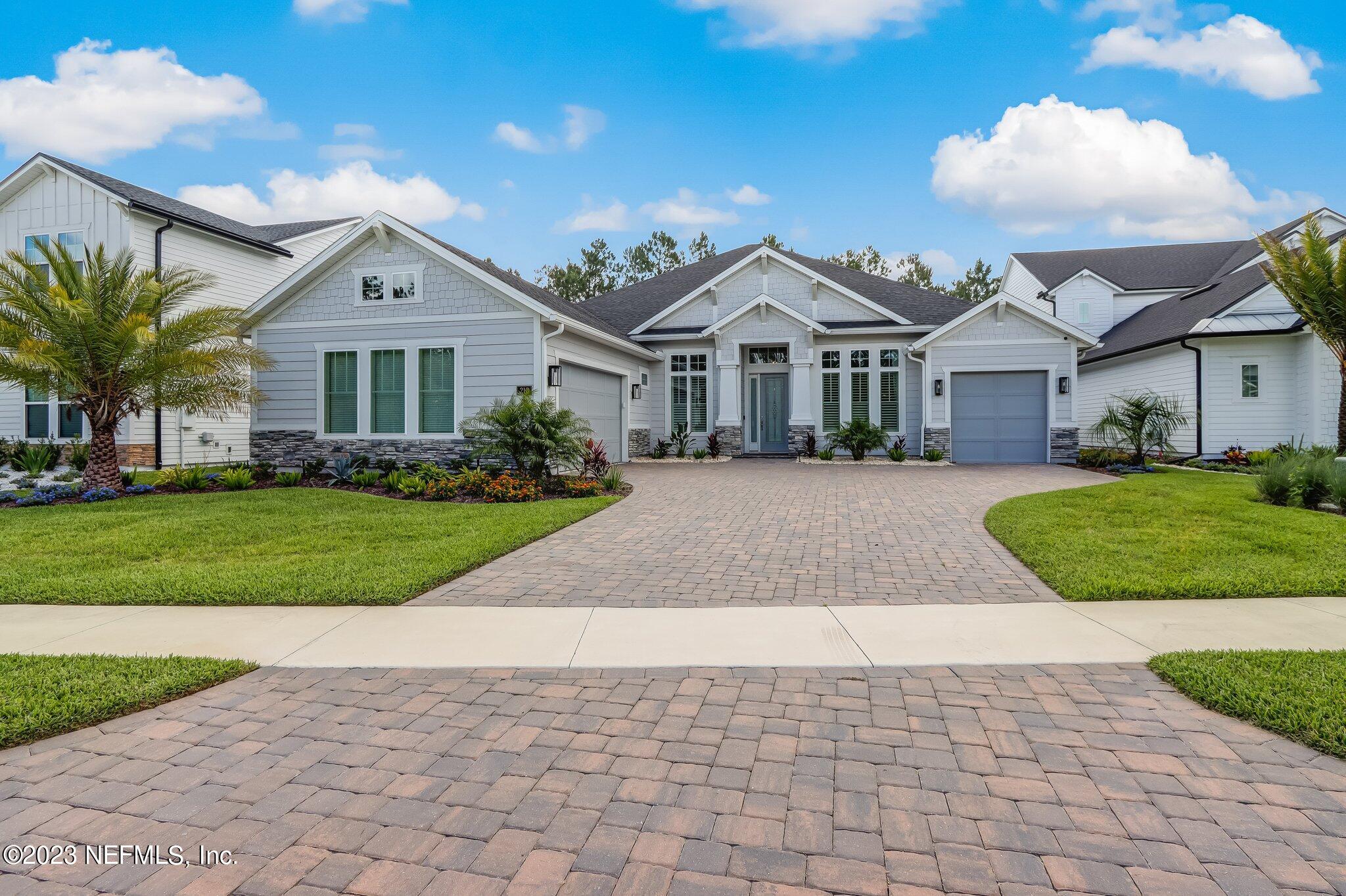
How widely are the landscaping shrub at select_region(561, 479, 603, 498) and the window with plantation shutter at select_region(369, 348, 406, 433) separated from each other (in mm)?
4977

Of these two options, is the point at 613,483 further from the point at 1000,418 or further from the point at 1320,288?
the point at 1320,288

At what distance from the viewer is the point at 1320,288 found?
535 inches

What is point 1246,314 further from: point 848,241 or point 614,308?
point 848,241

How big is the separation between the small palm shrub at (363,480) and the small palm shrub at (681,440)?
8726 mm

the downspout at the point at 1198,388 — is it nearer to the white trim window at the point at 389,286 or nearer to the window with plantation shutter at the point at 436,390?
the window with plantation shutter at the point at 436,390

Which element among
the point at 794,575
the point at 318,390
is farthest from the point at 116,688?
the point at 318,390

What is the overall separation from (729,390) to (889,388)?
4.58m

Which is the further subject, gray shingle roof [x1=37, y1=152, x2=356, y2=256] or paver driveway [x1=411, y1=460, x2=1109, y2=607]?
gray shingle roof [x1=37, y1=152, x2=356, y2=256]

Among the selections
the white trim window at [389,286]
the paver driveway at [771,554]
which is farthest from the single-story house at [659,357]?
the paver driveway at [771,554]

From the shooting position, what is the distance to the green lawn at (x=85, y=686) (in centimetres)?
325

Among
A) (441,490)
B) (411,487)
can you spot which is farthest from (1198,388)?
(411,487)

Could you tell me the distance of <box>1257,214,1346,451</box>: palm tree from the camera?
44.0 ft

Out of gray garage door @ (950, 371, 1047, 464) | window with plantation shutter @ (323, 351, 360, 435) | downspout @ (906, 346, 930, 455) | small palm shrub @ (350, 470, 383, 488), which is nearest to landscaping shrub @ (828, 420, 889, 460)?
downspout @ (906, 346, 930, 455)

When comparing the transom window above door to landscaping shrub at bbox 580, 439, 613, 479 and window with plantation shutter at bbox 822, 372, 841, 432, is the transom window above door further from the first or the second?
landscaping shrub at bbox 580, 439, 613, 479
